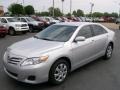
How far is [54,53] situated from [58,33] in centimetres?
126

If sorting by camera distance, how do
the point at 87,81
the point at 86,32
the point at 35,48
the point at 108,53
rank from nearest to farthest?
1. the point at 35,48
2. the point at 87,81
3. the point at 86,32
4. the point at 108,53

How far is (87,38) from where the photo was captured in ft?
18.7

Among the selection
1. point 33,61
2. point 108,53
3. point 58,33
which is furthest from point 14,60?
point 108,53

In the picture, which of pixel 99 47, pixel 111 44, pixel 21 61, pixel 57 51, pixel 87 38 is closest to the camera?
pixel 21 61

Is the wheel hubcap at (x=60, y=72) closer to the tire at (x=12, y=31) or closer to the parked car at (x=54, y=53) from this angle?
the parked car at (x=54, y=53)

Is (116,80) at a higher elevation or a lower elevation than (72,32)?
lower

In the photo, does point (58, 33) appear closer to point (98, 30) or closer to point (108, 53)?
point (98, 30)

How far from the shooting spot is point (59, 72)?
4.67 metres

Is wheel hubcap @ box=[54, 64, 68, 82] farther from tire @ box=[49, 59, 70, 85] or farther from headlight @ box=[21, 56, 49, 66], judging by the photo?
headlight @ box=[21, 56, 49, 66]

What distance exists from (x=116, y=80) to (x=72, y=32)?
1822 millimetres

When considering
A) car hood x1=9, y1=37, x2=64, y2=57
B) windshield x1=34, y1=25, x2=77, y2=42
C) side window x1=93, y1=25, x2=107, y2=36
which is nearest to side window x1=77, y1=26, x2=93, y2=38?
windshield x1=34, y1=25, x2=77, y2=42

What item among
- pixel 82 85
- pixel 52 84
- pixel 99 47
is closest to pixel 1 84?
pixel 52 84

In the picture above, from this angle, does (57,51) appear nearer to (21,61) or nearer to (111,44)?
(21,61)

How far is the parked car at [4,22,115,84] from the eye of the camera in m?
4.17
